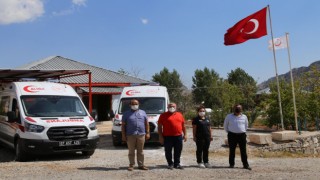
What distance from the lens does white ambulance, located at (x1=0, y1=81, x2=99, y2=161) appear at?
10.7 metres

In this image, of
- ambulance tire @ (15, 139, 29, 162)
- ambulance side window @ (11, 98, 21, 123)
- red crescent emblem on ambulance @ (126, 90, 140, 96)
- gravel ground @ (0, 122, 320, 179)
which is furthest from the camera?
red crescent emblem on ambulance @ (126, 90, 140, 96)

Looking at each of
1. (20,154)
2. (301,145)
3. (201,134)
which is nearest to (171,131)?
(201,134)

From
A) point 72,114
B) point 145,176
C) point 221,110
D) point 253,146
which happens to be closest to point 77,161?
point 72,114

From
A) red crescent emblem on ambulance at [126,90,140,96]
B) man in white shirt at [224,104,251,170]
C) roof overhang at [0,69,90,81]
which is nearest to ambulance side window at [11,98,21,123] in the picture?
roof overhang at [0,69,90,81]

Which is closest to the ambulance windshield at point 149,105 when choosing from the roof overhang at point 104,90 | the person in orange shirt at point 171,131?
the person in orange shirt at point 171,131

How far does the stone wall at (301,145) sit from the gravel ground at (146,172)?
1971 millimetres

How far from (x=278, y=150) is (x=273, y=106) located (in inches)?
335

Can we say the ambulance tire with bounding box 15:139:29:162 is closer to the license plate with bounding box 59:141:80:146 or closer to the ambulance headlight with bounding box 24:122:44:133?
the ambulance headlight with bounding box 24:122:44:133

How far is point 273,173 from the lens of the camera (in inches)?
355

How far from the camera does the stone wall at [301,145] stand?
45.8 feet

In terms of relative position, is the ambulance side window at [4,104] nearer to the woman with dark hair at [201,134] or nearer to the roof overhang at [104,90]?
the woman with dark hair at [201,134]

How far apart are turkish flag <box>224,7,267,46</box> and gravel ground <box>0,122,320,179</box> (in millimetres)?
5351

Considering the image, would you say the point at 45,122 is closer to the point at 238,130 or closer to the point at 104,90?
the point at 238,130

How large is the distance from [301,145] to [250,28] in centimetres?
486
